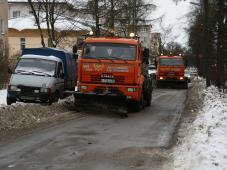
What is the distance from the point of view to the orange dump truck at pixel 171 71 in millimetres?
44000

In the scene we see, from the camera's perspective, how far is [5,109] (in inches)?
666

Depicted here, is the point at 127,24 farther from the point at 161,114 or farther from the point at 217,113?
the point at 217,113

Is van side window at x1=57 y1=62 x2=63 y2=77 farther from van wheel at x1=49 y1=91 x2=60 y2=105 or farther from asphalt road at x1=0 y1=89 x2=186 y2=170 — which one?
asphalt road at x1=0 y1=89 x2=186 y2=170

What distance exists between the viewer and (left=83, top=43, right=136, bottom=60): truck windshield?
1988 centimetres

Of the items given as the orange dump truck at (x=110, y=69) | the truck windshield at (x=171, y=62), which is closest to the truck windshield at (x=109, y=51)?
the orange dump truck at (x=110, y=69)

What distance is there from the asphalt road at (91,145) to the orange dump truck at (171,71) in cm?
2641

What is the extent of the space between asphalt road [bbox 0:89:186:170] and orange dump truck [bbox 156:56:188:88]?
26.4 meters

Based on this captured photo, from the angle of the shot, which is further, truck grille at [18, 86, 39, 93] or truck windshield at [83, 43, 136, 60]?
truck grille at [18, 86, 39, 93]

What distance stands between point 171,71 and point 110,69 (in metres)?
24.8

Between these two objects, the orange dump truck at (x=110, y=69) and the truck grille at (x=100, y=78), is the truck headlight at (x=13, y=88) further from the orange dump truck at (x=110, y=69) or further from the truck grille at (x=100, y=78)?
the truck grille at (x=100, y=78)

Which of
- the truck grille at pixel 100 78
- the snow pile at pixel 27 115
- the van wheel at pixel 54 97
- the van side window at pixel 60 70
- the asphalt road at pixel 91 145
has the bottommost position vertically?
the asphalt road at pixel 91 145

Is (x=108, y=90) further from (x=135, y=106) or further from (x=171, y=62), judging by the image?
(x=171, y=62)

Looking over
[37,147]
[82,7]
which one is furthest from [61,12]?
[37,147]

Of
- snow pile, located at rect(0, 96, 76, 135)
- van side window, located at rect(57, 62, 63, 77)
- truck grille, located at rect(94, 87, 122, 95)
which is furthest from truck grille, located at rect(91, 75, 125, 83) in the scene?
van side window, located at rect(57, 62, 63, 77)
